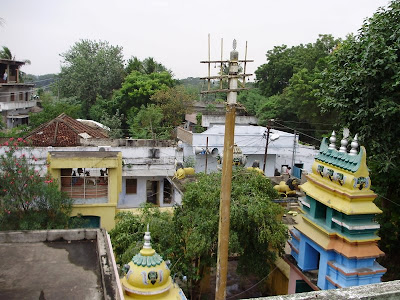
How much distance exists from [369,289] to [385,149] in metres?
11.3

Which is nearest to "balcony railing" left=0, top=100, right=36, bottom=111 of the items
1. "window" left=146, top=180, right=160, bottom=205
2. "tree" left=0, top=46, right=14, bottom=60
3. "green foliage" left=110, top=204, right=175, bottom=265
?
"tree" left=0, top=46, right=14, bottom=60

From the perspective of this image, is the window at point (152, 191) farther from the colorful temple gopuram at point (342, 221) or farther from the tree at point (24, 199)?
the colorful temple gopuram at point (342, 221)

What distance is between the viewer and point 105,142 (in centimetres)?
2898

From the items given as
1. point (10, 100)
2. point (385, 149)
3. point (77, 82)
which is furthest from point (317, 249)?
point (77, 82)

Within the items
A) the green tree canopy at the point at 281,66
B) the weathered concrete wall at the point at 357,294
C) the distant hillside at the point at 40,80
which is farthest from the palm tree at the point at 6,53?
the weathered concrete wall at the point at 357,294

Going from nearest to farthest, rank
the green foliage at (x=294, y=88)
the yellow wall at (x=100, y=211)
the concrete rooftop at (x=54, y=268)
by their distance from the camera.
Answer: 1. the concrete rooftop at (x=54, y=268)
2. the yellow wall at (x=100, y=211)
3. the green foliage at (x=294, y=88)

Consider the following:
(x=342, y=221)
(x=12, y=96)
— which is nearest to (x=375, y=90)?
(x=342, y=221)

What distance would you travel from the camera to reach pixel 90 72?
50.2 m

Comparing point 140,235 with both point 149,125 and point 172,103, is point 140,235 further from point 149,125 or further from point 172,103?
point 172,103

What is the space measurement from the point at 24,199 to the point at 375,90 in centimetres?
1402

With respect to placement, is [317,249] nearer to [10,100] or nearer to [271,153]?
[271,153]

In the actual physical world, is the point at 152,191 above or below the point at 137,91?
below

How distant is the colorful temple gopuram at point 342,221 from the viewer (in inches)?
430

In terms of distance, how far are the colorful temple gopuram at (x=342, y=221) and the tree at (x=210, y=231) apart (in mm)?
1266
